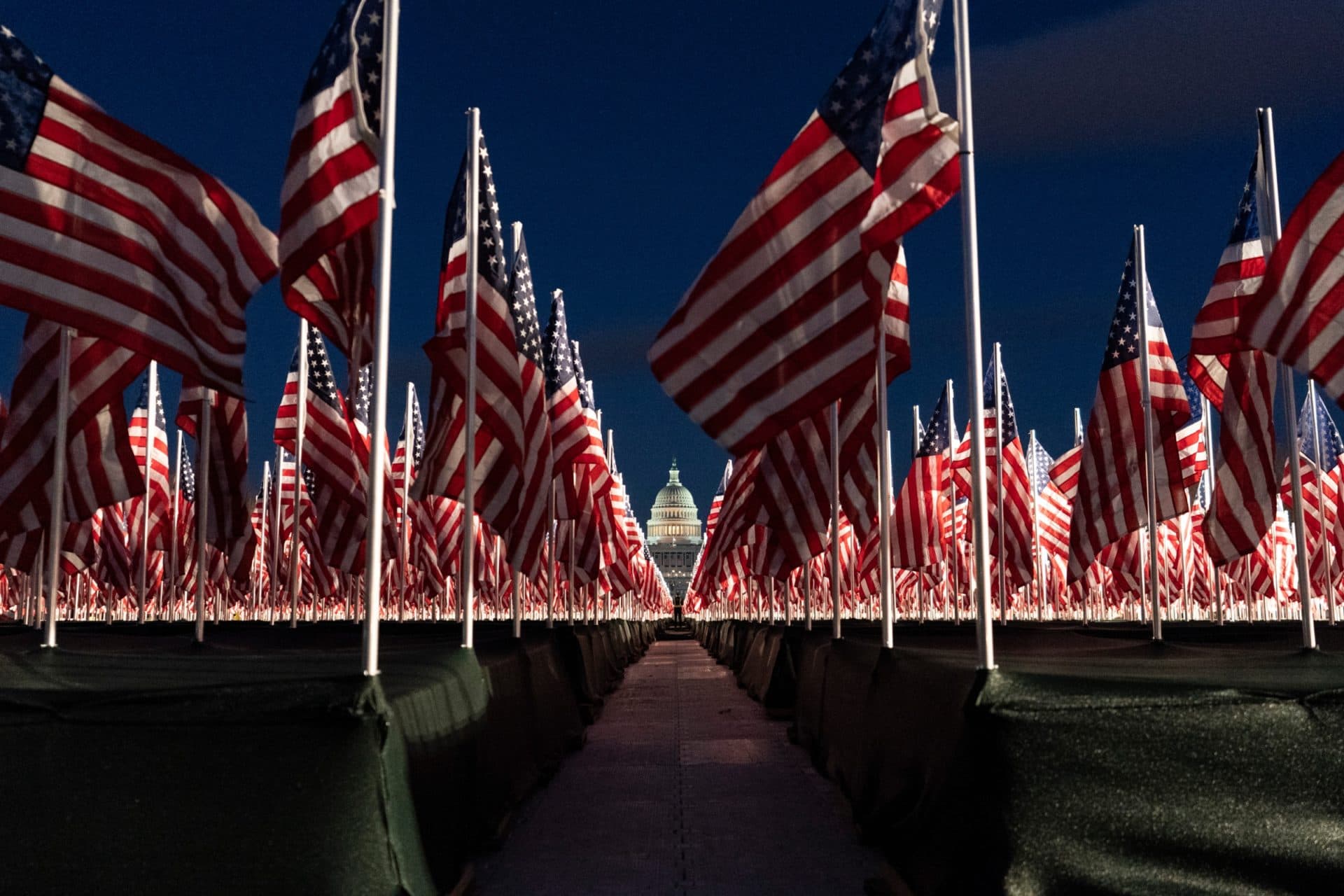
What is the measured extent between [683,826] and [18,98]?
20.3 feet

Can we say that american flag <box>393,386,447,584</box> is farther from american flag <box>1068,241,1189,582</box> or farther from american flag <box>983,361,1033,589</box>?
american flag <box>1068,241,1189,582</box>

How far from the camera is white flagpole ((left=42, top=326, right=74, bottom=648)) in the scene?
30.1 ft

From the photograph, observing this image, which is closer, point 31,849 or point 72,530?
point 31,849

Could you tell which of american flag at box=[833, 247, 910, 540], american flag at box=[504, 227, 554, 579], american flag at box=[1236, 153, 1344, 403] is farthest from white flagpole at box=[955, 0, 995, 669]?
american flag at box=[504, 227, 554, 579]

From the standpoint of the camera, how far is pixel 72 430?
459 inches

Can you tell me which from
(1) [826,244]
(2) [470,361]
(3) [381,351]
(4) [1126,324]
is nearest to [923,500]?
(4) [1126,324]

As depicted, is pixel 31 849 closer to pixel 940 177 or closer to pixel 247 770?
pixel 247 770

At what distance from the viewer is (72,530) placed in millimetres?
24578

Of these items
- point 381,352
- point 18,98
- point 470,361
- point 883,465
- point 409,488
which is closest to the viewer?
point 381,352

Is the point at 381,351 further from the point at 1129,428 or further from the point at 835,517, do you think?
the point at 1129,428

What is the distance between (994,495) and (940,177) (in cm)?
1906

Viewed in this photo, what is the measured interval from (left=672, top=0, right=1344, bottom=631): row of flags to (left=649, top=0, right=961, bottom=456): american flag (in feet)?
0.04

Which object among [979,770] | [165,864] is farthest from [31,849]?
[979,770]

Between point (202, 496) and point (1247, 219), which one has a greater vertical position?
point (1247, 219)
